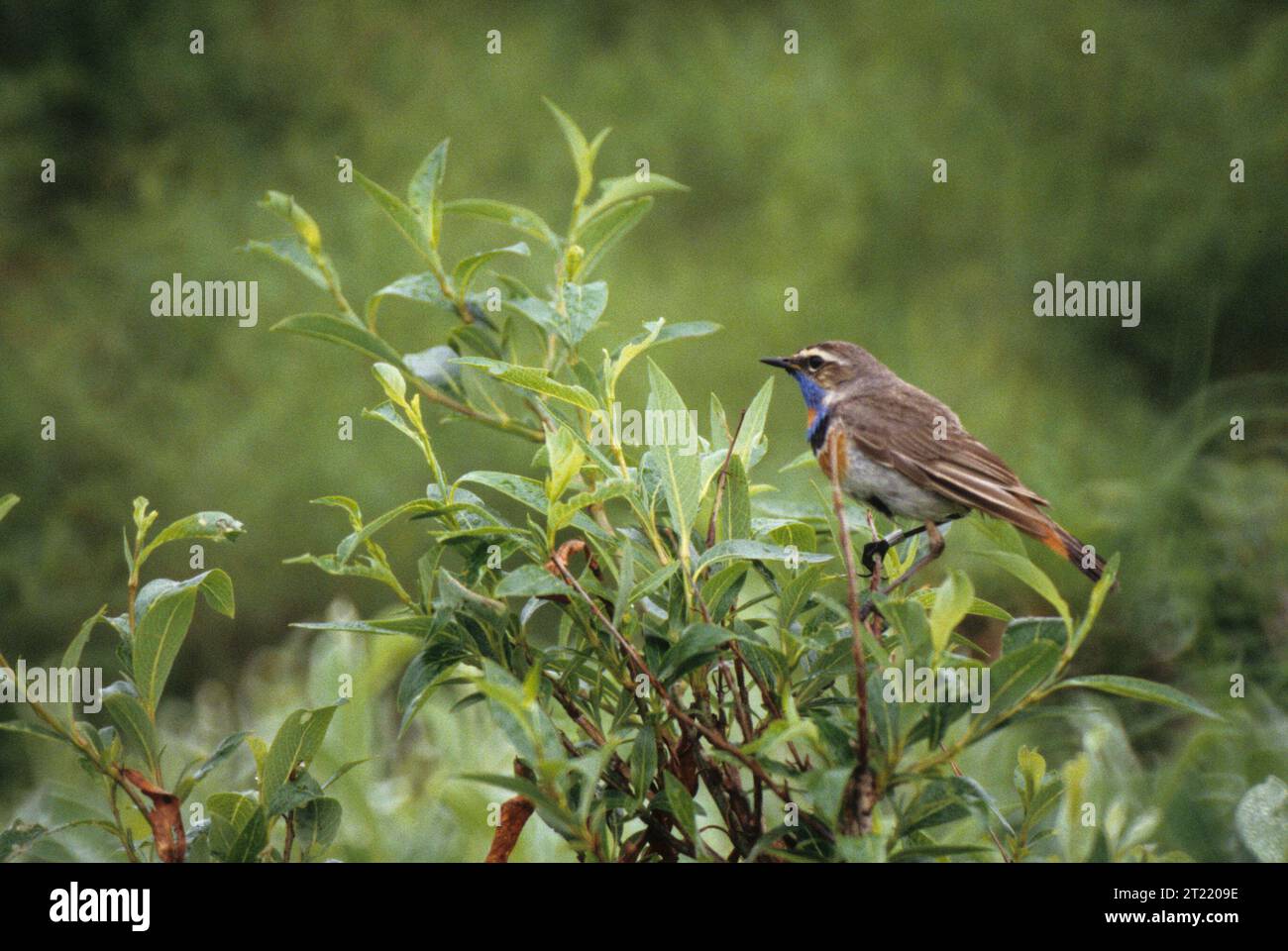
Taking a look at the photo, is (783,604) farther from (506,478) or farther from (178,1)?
(178,1)

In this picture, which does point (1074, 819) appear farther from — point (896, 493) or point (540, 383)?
point (540, 383)

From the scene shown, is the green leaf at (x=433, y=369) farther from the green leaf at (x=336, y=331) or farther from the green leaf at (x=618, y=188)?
the green leaf at (x=618, y=188)

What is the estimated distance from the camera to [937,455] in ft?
7.61

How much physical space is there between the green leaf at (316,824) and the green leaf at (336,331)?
57 centimetres

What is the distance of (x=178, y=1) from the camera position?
233 inches

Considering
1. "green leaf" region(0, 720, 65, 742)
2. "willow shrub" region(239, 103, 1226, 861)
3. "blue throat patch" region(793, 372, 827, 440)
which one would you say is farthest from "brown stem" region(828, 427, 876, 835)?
"blue throat patch" region(793, 372, 827, 440)

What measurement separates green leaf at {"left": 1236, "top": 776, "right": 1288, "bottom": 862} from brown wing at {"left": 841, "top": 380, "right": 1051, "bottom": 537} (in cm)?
58

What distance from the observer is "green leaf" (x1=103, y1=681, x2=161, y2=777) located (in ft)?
5.07

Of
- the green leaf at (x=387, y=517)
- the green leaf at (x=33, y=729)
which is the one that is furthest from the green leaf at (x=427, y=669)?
the green leaf at (x=33, y=729)

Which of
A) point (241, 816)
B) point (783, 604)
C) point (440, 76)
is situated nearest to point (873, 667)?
point (783, 604)

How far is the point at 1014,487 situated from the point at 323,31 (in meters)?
4.63

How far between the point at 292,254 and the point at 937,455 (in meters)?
1.05
